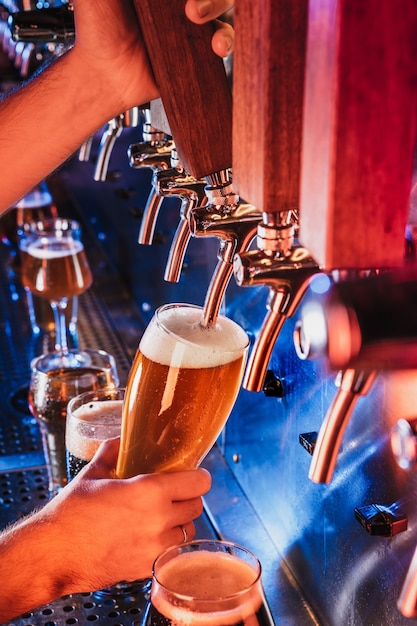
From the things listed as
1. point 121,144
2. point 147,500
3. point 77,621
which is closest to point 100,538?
point 147,500

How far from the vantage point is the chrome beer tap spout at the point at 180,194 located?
3.39 ft

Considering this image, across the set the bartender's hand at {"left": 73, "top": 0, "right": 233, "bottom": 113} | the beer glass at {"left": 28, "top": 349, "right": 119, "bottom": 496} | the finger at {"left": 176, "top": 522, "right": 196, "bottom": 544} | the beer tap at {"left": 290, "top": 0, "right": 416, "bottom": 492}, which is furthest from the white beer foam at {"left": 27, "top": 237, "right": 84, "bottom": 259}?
the beer tap at {"left": 290, "top": 0, "right": 416, "bottom": 492}

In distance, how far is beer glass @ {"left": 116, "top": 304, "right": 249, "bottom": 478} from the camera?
1.03m

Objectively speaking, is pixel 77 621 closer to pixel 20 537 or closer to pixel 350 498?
pixel 20 537

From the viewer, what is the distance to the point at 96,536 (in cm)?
103

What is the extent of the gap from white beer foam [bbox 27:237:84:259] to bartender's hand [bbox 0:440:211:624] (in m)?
1.11

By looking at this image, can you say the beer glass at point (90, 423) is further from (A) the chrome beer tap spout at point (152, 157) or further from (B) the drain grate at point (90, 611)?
(A) the chrome beer tap spout at point (152, 157)

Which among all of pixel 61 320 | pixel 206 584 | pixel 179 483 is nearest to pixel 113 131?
pixel 179 483

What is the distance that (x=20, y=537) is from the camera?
105cm

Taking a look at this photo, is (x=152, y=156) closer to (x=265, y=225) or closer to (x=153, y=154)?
(x=153, y=154)

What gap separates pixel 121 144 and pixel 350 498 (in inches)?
63.1

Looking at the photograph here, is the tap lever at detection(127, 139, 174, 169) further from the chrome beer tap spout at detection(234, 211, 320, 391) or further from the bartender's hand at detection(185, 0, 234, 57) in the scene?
the chrome beer tap spout at detection(234, 211, 320, 391)

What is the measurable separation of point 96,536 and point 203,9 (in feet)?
2.18

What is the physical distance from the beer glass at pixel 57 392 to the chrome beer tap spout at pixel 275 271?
0.81 meters
